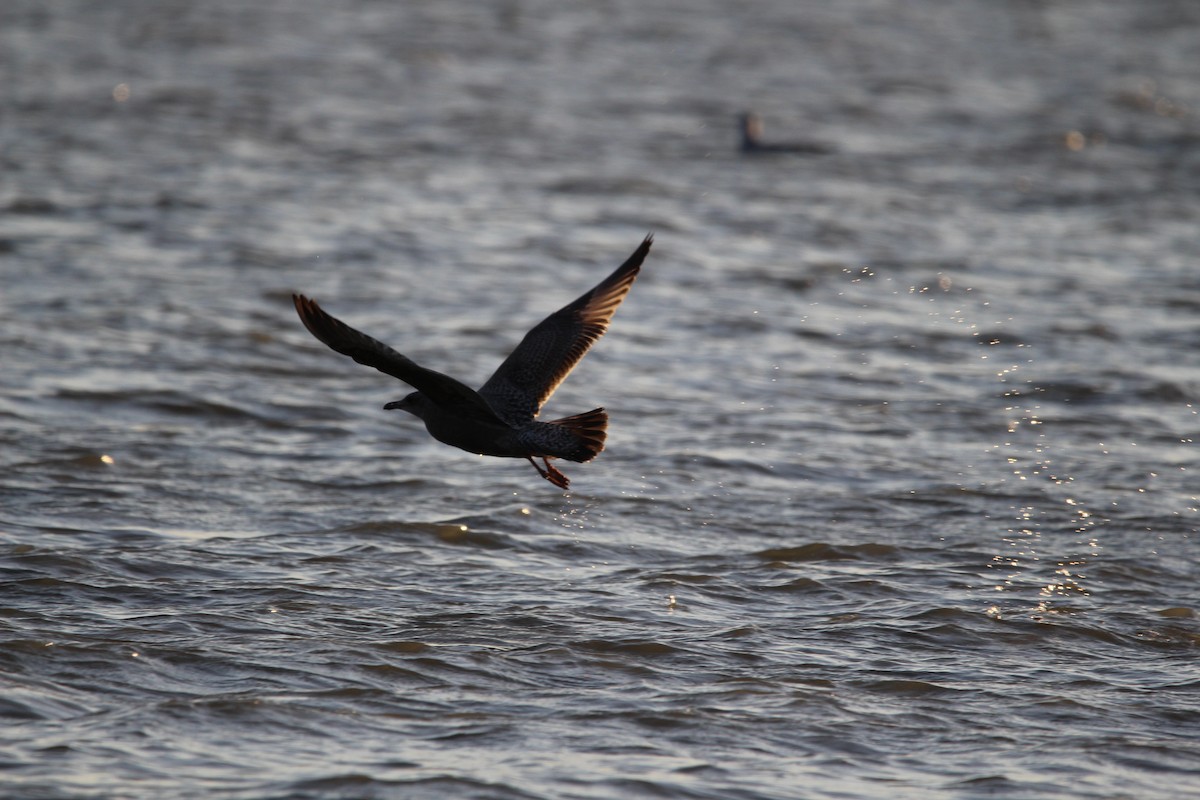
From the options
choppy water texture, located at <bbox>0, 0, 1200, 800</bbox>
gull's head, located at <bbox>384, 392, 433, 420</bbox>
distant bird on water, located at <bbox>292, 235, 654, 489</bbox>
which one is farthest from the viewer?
gull's head, located at <bbox>384, 392, 433, 420</bbox>

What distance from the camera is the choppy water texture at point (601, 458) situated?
5.67 meters

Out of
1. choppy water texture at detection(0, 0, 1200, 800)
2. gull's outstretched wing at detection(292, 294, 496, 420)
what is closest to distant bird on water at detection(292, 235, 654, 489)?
gull's outstretched wing at detection(292, 294, 496, 420)

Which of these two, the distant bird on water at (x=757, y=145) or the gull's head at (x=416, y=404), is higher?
the distant bird on water at (x=757, y=145)

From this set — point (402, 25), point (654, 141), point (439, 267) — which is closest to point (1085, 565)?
point (439, 267)

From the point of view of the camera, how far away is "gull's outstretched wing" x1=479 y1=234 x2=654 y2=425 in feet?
23.8

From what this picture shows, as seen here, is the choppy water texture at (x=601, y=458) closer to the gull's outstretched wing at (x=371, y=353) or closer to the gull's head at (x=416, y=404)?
the gull's head at (x=416, y=404)

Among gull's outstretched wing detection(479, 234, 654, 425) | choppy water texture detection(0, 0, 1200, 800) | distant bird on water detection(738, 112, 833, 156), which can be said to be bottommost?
choppy water texture detection(0, 0, 1200, 800)

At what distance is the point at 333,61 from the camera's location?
23.5 meters

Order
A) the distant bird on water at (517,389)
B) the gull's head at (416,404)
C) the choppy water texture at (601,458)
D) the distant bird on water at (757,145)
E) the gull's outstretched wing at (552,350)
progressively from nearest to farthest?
1. the choppy water texture at (601,458)
2. the distant bird on water at (517,389)
3. the gull's head at (416,404)
4. the gull's outstretched wing at (552,350)
5. the distant bird on water at (757,145)

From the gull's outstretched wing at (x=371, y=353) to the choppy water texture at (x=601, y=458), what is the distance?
973 mm

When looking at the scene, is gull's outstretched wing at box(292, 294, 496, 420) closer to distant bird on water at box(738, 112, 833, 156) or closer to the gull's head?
the gull's head

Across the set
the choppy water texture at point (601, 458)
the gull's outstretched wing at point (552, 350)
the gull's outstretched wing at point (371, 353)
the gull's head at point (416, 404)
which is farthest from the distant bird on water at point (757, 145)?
the gull's outstretched wing at point (371, 353)

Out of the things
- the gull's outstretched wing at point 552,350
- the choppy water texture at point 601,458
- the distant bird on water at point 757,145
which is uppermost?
the distant bird on water at point 757,145

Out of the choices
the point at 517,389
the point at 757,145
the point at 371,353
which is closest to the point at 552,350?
the point at 517,389
